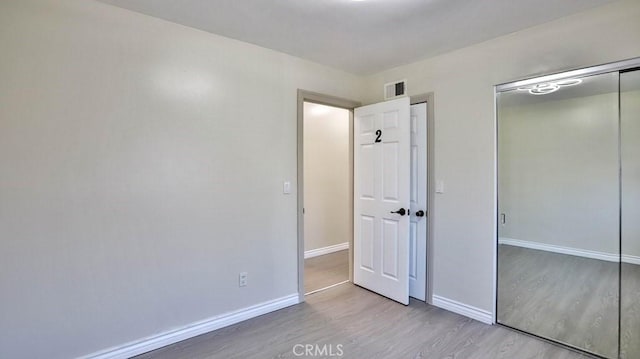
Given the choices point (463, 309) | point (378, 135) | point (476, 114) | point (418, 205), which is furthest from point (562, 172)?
point (378, 135)

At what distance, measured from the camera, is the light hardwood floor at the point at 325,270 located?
362 centimetres

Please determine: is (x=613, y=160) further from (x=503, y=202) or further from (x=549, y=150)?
(x=503, y=202)

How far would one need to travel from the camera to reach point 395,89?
10.8 feet

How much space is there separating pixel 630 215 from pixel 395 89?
2165 millimetres

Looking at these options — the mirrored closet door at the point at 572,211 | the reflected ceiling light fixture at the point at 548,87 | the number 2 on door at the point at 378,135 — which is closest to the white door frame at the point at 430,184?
the number 2 on door at the point at 378,135

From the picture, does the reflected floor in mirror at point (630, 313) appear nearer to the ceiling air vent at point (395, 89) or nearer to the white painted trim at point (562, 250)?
the white painted trim at point (562, 250)

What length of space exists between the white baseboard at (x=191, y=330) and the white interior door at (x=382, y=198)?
0.92m

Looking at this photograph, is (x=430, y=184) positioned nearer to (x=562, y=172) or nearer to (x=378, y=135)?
(x=378, y=135)

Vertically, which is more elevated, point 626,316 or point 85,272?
point 85,272

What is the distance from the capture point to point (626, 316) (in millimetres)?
2107

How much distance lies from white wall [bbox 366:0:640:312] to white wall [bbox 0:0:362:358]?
61.7 inches

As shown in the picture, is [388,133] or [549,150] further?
[388,133]

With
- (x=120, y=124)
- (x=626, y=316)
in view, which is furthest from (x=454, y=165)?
(x=120, y=124)

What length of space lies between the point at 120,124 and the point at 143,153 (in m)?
0.24
